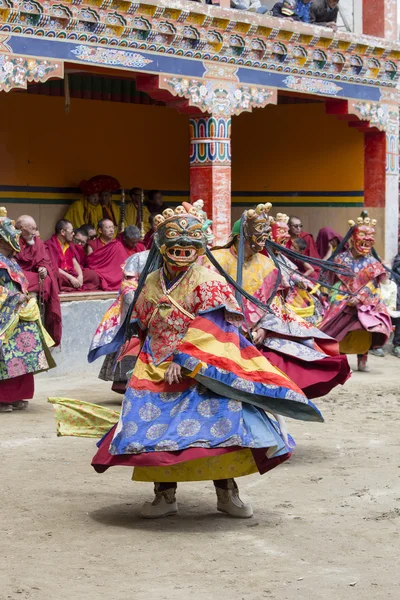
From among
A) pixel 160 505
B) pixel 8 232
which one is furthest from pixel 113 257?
pixel 160 505

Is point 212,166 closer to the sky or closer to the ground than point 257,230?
closer to the sky

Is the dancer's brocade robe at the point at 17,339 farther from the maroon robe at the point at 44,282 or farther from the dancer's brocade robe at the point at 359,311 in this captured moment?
the dancer's brocade robe at the point at 359,311

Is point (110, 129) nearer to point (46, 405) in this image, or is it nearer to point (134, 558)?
point (46, 405)

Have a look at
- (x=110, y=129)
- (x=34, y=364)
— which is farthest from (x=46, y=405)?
(x=110, y=129)

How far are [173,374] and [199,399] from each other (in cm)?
18

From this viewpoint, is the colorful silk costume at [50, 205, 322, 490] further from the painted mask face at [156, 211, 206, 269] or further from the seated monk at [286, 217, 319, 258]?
the seated monk at [286, 217, 319, 258]

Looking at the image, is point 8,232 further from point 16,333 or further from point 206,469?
point 206,469

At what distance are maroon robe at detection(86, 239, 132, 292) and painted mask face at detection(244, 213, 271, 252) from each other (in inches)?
196

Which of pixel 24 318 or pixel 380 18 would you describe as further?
pixel 380 18

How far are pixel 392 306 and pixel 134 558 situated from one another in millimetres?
8426

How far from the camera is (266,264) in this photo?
7863 millimetres

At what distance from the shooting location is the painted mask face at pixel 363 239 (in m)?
11.8

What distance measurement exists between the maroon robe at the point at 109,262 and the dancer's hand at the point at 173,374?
6.81m

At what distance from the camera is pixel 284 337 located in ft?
25.5
